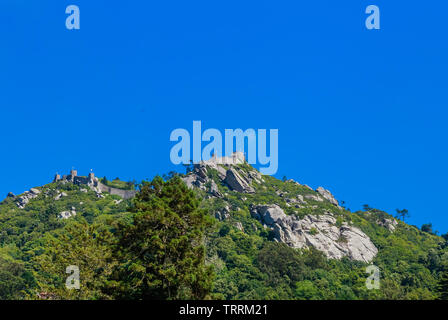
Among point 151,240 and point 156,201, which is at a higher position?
point 156,201

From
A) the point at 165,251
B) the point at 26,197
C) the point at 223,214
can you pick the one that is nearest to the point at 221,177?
the point at 223,214

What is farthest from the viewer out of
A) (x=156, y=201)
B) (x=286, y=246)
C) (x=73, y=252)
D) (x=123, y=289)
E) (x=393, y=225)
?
(x=393, y=225)

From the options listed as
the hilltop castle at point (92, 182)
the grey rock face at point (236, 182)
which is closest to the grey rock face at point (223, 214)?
the grey rock face at point (236, 182)

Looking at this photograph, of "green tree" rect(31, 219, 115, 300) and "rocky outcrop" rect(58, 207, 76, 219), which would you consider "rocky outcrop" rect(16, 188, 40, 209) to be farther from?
"green tree" rect(31, 219, 115, 300)

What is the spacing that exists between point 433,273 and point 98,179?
9470cm

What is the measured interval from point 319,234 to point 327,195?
30.1 metres

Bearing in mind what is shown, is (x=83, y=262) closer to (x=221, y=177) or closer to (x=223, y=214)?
(x=223, y=214)

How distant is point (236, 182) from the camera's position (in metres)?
119

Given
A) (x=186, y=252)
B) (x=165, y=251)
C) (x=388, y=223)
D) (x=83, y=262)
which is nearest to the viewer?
(x=165, y=251)

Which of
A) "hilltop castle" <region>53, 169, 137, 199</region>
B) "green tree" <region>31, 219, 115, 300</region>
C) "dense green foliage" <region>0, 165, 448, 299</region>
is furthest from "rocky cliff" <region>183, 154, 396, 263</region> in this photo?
"green tree" <region>31, 219, 115, 300</region>

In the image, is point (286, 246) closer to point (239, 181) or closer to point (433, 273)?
point (433, 273)

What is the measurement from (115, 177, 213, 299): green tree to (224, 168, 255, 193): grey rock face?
85.8 m

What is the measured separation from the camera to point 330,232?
101 metres

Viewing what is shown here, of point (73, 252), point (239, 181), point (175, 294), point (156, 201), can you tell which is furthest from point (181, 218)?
point (239, 181)
